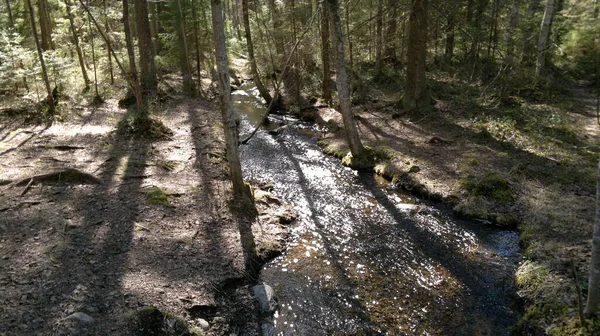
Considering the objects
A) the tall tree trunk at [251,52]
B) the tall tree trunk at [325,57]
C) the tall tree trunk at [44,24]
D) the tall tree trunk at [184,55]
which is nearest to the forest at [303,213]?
the tall tree trunk at [325,57]

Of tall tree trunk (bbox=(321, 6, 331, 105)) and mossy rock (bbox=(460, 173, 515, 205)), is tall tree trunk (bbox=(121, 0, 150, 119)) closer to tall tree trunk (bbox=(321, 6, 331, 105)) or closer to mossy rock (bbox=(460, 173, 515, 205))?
tall tree trunk (bbox=(321, 6, 331, 105))

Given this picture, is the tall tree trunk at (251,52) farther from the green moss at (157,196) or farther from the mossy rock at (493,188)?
the mossy rock at (493,188)

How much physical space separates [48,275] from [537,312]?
747 cm

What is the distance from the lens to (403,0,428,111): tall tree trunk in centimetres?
1425

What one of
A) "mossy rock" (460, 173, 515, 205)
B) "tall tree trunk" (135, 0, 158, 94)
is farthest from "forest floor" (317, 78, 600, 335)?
"tall tree trunk" (135, 0, 158, 94)

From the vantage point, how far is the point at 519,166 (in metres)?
10.0

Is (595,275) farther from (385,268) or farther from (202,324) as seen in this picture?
(202,324)

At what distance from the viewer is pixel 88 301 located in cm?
527

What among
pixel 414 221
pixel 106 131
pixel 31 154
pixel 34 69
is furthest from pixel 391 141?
pixel 34 69

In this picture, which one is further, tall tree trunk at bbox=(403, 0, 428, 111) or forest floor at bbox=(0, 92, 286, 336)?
tall tree trunk at bbox=(403, 0, 428, 111)

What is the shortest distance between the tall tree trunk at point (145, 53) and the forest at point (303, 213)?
647mm

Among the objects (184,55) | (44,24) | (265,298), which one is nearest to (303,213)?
(265,298)

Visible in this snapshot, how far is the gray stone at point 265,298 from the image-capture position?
19.8 feet

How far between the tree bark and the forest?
1.6 inches
